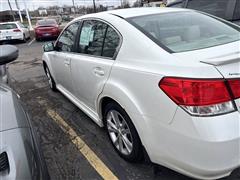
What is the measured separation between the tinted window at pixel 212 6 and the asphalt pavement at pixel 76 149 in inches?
125

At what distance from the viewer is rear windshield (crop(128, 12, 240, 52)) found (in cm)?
247

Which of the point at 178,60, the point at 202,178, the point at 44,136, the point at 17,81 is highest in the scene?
the point at 178,60

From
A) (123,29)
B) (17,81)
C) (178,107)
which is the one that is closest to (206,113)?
(178,107)

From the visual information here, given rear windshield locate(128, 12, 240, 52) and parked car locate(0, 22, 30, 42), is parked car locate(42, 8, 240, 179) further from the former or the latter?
parked car locate(0, 22, 30, 42)

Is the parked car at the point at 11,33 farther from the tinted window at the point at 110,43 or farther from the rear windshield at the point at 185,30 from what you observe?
the rear windshield at the point at 185,30

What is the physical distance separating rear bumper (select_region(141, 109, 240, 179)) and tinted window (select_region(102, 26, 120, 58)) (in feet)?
3.33

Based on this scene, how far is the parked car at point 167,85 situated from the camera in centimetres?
196

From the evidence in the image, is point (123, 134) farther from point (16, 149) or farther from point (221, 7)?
point (221, 7)

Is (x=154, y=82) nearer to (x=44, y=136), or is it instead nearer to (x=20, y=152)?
(x=20, y=152)

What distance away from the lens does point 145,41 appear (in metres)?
2.44

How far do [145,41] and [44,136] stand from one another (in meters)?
2.12

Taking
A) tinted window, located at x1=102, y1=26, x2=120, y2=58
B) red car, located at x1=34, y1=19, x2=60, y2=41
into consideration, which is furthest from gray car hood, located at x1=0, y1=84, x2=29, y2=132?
red car, located at x1=34, y1=19, x2=60, y2=41

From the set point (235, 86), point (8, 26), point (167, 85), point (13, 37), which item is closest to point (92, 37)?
point (167, 85)

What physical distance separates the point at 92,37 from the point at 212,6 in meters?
3.06
